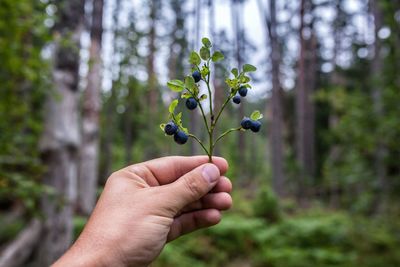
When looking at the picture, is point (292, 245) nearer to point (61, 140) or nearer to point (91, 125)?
point (91, 125)

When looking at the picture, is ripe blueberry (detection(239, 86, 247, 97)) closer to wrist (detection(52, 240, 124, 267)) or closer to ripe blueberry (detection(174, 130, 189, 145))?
ripe blueberry (detection(174, 130, 189, 145))

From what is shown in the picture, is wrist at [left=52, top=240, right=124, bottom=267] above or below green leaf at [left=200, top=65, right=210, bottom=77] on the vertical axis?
below

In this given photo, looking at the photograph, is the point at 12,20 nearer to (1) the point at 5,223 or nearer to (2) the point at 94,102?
(1) the point at 5,223

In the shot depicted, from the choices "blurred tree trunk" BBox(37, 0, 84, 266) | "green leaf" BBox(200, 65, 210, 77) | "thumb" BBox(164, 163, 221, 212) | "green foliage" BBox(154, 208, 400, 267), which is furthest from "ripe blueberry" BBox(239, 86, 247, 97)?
"green foliage" BBox(154, 208, 400, 267)

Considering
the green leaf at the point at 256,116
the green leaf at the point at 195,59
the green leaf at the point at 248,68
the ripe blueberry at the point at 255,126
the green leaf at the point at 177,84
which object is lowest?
the ripe blueberry at the point at 255,126

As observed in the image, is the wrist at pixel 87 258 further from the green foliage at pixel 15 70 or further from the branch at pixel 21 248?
the branch at pixel 21 248

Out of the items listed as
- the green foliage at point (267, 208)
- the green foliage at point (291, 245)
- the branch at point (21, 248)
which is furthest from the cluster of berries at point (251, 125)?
the green foliage at point (267, 208)

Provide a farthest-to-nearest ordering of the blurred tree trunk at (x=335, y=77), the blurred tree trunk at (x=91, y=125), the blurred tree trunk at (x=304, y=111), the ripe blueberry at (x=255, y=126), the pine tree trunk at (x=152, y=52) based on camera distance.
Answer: the pine tree trunk at (x=152, y=52), the blurred tree trunk at (x=335, y=77), the blurred tree trunk at (x=304, y=111), the blurred tree trunk at (x=91, y=125), the ripe blueberry at (x=255, y=126)

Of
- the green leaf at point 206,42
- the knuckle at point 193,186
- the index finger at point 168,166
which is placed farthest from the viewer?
the index finger at point 168,166
